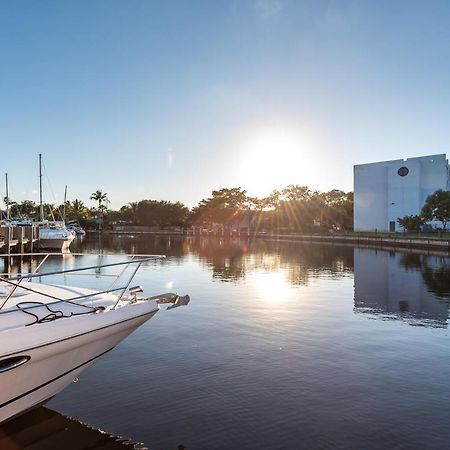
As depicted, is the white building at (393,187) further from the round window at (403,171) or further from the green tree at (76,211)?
the green tree at (76,211)

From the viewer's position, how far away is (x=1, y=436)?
20.9 feet

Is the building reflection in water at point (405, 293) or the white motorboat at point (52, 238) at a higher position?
the white motorboat at point (52, 238)

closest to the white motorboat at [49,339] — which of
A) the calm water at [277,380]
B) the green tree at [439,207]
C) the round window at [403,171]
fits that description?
the calm water at [277,380]

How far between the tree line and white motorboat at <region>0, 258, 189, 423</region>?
92.6 metres

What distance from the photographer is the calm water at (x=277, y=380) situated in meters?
6.68

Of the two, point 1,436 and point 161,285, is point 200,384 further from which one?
point 161,285

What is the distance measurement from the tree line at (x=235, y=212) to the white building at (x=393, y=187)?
43.6 ft

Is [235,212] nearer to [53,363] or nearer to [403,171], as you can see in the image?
[403,171]

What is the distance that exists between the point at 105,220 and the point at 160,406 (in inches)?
5348

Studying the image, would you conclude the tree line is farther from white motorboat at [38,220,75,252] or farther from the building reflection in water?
the building reflection in water

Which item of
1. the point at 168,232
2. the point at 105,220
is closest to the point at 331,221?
the point at 168,232

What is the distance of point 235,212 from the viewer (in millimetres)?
118062

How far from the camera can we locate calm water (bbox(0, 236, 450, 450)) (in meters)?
6.68

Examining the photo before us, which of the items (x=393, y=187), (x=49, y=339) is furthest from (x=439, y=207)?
(x=49, y=339)
